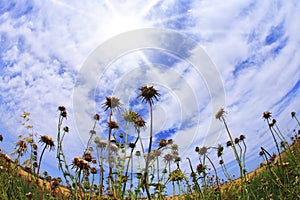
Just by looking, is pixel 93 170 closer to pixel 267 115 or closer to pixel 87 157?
pixel 87 157

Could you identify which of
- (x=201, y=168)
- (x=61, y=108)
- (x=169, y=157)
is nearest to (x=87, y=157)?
(x=61, y=108)

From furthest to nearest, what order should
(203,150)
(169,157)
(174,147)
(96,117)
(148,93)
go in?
(174,147), (169,157), (96,117), (203,150), (148,93)

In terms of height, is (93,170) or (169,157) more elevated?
(169,157)

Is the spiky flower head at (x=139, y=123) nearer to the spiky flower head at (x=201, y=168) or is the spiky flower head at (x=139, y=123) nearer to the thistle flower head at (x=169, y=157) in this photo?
the spiky flower head at (x=201, y=168)

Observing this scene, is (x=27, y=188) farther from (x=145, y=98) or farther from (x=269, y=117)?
(x=269, y=117)

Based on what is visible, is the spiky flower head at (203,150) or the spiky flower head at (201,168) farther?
the spiky flower head at (203,150)

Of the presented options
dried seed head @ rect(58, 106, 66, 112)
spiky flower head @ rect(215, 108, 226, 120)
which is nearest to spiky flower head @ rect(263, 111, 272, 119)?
spiky flower head @ rect(215, 108, 226, 120)

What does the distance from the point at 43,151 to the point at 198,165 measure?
96.0 inches

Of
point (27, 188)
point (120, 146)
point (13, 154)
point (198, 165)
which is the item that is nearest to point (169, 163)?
point (198, 165)

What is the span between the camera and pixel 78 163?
3.48 m

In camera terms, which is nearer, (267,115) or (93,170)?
(93,170)

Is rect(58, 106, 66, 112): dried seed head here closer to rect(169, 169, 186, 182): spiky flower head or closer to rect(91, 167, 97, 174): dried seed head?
rect(91, 167, 97, 174): dried seed head

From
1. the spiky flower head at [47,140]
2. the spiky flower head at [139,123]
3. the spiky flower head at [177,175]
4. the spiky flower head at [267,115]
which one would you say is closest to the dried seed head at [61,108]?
the spiky flower head at [47,140]

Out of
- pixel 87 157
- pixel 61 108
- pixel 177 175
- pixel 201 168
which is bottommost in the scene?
pixel 177 175
